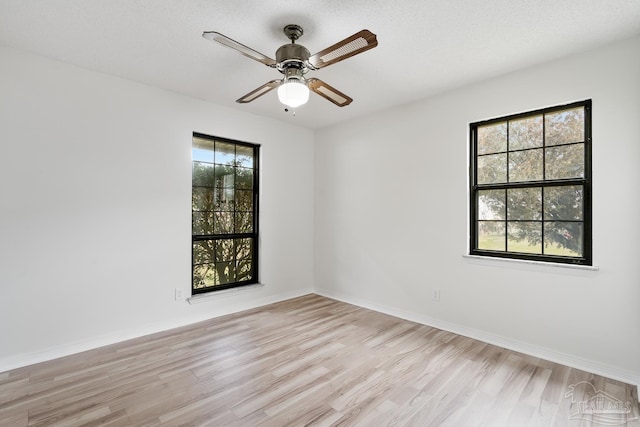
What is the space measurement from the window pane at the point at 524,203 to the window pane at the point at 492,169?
0.17m

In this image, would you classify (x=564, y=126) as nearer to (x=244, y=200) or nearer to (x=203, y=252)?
(x=244, y=200)

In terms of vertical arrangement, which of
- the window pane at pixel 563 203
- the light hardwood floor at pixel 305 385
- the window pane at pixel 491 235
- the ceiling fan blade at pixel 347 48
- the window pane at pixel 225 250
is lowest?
the light hardwood floor at pixel 305 385

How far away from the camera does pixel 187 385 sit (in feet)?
7.64

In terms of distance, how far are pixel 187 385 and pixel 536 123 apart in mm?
3667

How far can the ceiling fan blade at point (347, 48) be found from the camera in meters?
1.77

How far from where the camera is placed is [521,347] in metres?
2.91

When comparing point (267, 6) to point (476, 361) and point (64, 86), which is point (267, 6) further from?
point (476, 361)

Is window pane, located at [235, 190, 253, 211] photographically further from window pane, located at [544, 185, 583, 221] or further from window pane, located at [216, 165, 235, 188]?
window pane, located at [544, 185, 583, 221]

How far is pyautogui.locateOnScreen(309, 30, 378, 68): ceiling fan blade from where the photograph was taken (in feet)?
5.81

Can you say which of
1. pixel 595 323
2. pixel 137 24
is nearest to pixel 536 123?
pixel 595 323

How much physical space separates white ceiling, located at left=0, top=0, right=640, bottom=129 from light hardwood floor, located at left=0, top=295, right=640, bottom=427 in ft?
8.44

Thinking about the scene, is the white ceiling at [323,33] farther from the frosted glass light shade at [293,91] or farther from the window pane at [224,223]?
the window pane at [224,223]

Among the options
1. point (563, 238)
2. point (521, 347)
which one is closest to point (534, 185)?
point (563, 238)

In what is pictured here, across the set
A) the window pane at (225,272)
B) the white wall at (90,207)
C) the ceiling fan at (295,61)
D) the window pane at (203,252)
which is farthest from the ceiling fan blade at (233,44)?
the window pane at (225,272)
